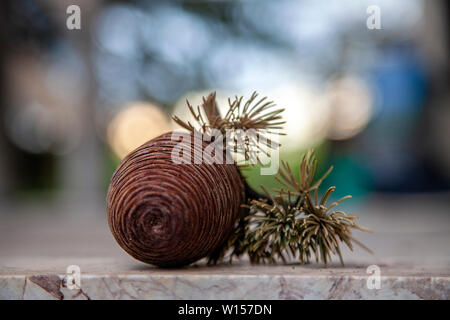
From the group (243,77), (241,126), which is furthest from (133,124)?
(241,126)

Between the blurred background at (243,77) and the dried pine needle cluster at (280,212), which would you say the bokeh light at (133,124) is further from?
the dried pine needle cluster at (280,212)

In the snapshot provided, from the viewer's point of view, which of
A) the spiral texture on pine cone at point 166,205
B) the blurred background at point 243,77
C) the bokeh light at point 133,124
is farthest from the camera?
the bokeh light at point 133,124

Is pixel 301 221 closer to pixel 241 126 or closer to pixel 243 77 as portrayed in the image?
pixel 241 126

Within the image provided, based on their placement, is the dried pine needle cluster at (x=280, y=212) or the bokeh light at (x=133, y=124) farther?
the bokeh light at (x=133, y=124)

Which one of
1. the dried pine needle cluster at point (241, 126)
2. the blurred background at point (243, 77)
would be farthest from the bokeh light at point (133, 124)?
the dried pine needle cluster at point (241, 126)

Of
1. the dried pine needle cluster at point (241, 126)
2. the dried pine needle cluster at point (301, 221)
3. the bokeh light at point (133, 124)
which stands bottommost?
the dried pine needle cluster at point (301, 221)

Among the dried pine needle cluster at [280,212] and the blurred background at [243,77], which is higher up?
the blurred background at [243,77]

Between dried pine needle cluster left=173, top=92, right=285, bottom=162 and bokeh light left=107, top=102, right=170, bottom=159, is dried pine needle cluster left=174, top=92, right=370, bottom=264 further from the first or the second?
bokeh light left=107, top=102, right=170, bottom=159
